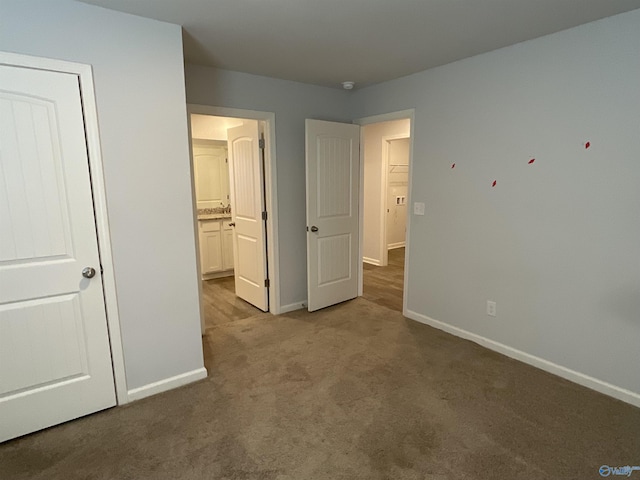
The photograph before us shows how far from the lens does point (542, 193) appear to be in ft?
8.09

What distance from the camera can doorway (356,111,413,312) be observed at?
512cm

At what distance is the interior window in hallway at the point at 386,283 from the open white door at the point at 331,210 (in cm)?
43

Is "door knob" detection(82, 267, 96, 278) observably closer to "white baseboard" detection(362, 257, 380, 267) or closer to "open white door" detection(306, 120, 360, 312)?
"open white door" detection(306, 120, 360, 312)

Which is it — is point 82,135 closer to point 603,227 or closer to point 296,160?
point 296,160

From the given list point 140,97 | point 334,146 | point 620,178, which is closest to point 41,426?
point 140,97

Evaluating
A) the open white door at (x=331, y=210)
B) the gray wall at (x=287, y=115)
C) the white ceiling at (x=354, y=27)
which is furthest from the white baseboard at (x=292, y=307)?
the white ceiling at (x=354, y=27)

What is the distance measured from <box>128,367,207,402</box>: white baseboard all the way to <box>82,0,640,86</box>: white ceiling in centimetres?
228

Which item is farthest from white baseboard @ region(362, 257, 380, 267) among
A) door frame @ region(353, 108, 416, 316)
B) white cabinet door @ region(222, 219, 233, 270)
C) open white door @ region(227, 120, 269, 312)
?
open white door @ region(227, 120, 269, 312)

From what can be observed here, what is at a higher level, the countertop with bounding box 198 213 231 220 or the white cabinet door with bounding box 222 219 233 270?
the countertop with bounding box 198 213 231 220

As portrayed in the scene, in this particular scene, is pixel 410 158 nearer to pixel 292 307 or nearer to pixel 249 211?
pixel 249 211

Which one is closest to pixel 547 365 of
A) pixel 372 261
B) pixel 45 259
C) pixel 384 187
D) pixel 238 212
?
pixel 238 212

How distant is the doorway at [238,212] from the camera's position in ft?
11.2

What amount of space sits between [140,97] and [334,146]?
78.2 inches

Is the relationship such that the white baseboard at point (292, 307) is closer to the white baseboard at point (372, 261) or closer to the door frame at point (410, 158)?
the door frame at point (410, 158)
